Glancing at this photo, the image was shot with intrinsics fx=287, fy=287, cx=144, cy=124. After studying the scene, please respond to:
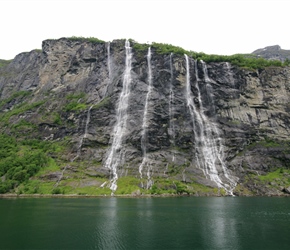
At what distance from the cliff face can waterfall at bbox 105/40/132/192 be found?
0.28 meters

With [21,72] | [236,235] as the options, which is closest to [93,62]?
[21,72]

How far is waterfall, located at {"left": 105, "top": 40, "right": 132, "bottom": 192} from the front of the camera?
71.0m

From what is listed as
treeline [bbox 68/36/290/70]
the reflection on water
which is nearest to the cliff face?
treeline [bbox 68/36/290/70]

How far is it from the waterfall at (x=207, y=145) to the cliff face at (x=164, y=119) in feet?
0.82

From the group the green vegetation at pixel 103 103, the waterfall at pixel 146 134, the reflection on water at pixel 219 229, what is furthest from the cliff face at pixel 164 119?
the reflection on water at pixel 219 229

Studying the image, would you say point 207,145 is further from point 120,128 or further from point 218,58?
point 218,58

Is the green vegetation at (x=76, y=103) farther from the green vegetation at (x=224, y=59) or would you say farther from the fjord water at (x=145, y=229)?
the fjord water at (x=145, y=229)

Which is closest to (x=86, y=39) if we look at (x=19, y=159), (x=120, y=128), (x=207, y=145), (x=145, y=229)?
(x=120, y=128)

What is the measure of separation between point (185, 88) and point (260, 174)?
33.4 meters

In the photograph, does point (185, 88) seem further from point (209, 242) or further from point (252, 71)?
point (209, 242)

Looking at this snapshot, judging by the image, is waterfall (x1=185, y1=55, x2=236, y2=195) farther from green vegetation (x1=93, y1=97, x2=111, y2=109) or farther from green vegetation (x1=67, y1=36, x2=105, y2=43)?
green vegetation (x1=67, y1=36, x2=105, y2=43)

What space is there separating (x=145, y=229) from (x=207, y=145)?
5175 cm

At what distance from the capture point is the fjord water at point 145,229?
23270 mm

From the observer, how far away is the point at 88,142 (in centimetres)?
7862
